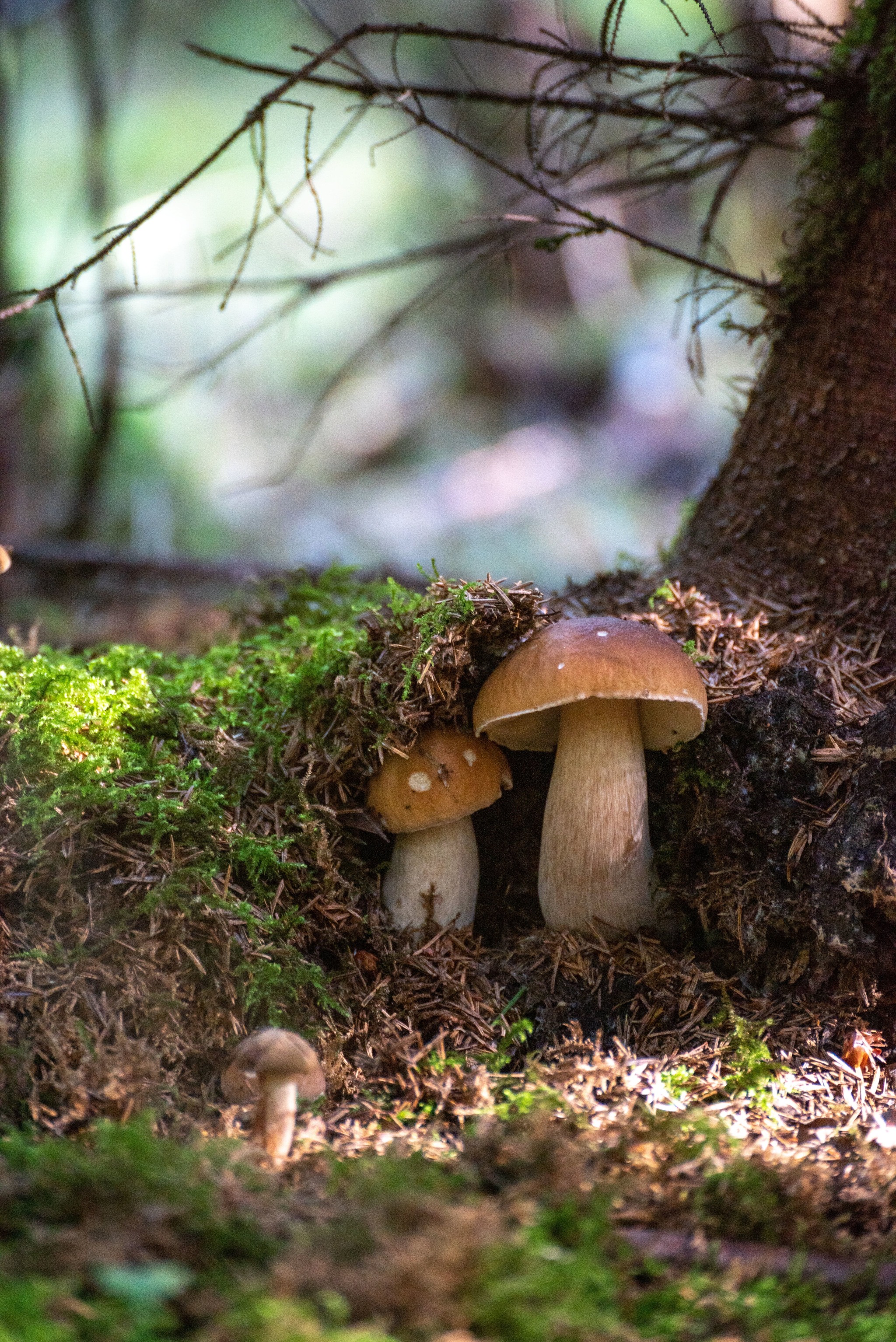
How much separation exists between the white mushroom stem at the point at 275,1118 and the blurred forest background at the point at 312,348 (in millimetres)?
3431

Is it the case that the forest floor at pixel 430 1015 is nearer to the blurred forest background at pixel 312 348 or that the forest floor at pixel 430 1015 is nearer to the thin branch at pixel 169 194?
the thin branch at pixel 169 194

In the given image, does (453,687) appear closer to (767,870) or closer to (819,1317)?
(767,870)

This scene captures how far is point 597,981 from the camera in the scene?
2.61 metres

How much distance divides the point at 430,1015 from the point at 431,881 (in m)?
0.44

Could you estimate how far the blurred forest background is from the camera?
22.7ft

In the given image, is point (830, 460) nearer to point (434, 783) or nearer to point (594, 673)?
point (594, 673)

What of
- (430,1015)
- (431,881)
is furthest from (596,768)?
(430,1015)

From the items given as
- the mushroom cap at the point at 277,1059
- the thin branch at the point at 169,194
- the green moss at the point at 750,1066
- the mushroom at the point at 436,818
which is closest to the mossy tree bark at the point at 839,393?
the mushroom at the point at 436,818

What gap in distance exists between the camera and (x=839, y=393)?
326 centimetres

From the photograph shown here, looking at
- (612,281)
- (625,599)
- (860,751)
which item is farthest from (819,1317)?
(612,281)

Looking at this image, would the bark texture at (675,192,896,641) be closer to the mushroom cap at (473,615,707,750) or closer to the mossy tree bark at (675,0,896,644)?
the mossy tree bark at (675,0,896,644)

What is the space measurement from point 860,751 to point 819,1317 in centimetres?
152

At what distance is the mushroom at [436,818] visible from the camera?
2699 millimetres

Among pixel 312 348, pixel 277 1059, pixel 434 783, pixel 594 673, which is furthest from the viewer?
pixel 312 348
